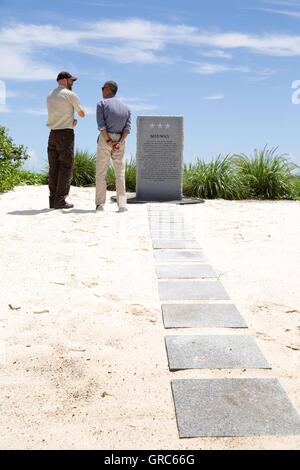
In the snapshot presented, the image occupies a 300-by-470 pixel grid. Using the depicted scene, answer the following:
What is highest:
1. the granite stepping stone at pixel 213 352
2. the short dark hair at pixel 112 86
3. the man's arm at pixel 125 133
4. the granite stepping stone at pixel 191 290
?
the short dark hair at pixel 112 86

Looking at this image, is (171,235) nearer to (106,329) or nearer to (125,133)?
(125,133)

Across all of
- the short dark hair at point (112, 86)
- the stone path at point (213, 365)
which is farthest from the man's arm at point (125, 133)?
the stone path at point (213, 365)

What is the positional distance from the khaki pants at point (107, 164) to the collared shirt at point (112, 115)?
155mm

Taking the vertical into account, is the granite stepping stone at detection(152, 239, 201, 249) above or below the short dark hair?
below

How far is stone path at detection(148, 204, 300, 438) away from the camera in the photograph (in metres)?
2.37

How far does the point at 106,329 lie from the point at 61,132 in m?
5.21

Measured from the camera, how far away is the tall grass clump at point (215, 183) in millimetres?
11672

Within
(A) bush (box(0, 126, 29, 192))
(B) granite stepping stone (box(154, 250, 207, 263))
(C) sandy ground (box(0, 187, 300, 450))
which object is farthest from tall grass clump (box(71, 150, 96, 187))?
(B) granite stepping stone (box(154, 250, 207, 263))

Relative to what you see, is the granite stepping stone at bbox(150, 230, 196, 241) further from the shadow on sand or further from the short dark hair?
the short dark hair

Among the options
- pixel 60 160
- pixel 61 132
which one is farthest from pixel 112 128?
pixel 60 160

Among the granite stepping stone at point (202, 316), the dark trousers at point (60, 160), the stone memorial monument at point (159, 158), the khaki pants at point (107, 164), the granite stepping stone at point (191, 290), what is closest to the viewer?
the granite stepping stone at point (202, 316)

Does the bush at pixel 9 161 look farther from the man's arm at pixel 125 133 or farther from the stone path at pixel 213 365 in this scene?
the stone path at pixel 213 365

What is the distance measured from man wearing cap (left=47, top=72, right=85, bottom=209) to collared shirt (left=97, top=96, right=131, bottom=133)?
290 millimetres
